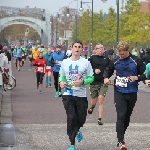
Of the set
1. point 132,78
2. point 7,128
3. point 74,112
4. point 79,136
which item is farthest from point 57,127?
point 132,78

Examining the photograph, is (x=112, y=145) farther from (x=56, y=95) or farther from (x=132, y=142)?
(x=56, y=95)

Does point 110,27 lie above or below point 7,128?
above

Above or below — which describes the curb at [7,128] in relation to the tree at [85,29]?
below

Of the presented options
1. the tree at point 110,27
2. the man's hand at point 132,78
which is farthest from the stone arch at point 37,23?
the man's hand at point 132,78

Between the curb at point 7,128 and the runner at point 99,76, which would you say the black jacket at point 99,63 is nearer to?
the runner at point 99,76

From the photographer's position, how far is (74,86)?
9.47m

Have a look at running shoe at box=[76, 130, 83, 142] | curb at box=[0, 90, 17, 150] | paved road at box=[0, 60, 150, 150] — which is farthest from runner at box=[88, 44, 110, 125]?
running shoe at box=[76, 130, 83, 142]

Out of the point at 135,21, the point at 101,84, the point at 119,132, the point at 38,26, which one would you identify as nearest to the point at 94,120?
the point at 101,84

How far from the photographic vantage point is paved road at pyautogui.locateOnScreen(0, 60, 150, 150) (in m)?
9.97

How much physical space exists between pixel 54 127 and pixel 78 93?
2.80 metres

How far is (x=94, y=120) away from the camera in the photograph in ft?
44.2

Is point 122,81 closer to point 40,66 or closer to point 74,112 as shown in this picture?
point 74,112

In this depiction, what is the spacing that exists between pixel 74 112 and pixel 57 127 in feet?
8.79

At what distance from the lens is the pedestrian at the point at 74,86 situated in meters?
9.50
